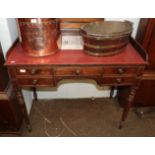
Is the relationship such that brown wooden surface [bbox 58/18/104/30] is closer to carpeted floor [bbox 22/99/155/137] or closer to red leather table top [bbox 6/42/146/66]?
red leather table top [bbox 6/42/146/66]

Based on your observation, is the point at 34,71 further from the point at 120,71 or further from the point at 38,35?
the point at 120,71

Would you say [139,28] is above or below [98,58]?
above

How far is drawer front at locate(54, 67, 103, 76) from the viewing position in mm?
1197

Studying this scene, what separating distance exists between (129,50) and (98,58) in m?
0.30

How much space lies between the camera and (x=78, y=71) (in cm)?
121

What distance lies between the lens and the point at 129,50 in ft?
4.43

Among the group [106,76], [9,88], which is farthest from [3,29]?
[106,76]

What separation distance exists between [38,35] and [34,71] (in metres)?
0.25

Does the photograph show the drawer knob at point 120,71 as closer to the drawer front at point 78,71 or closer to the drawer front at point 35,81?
the drawer front at point 78,71

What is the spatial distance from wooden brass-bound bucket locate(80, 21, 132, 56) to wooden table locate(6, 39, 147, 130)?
50 mm

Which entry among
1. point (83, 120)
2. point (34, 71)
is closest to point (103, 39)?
point (34, 71)

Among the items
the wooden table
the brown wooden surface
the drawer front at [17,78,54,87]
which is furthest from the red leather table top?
the brown wooden surface

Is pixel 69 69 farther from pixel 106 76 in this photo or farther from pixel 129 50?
pixel 129 50

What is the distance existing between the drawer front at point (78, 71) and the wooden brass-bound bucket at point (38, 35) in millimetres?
153
